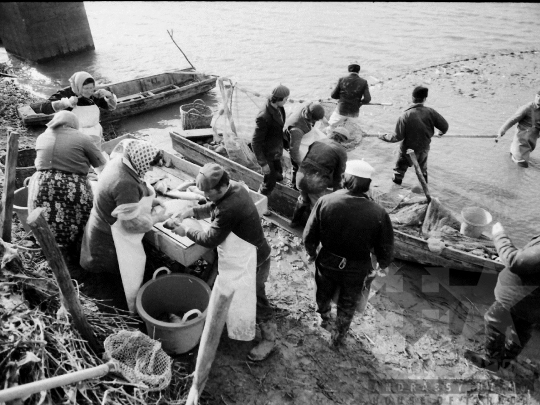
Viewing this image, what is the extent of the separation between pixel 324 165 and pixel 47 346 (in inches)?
164

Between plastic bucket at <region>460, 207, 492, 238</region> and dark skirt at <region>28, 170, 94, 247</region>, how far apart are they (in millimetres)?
5674

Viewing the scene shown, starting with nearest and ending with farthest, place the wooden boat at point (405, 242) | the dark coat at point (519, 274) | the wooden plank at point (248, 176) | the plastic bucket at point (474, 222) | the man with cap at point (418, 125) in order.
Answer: the dark coat at point (519, 274), the wooden boat at point (405, 242), the plastic bucket at point (474, 222), the man with cap at point (418, 125), the wooden plank at point (248, 176)

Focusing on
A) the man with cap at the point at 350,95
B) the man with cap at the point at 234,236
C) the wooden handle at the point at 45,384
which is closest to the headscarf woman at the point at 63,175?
the man with cap at the point at 234,236

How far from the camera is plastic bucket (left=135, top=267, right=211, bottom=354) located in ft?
14.0

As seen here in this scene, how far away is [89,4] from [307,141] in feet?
92.6

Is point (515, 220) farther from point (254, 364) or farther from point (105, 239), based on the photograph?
point (105, 239)

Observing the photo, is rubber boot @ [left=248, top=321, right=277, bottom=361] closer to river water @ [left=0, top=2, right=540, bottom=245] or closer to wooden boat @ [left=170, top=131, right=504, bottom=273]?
wooden boat @ [left=170, top=131, right=504, bottom=273]

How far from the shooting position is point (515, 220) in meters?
8.17

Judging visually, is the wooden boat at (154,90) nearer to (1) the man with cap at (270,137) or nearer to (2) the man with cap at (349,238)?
(1) the man with cap at (270,137)

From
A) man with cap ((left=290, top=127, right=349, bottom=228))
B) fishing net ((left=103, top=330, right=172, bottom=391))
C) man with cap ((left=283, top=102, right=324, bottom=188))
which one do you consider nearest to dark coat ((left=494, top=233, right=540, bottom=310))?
man with cap ((left=290, top=127, right=349, bottom=228))

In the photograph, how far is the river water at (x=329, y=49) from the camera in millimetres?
9492

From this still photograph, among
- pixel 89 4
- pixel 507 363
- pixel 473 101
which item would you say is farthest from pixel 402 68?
pixel 89 4

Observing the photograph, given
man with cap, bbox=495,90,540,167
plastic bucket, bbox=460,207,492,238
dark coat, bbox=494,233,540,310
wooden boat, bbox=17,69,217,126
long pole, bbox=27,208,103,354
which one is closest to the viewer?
long pole, bbox=27,208,103,354

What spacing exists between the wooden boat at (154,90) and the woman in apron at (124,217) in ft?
23.8
